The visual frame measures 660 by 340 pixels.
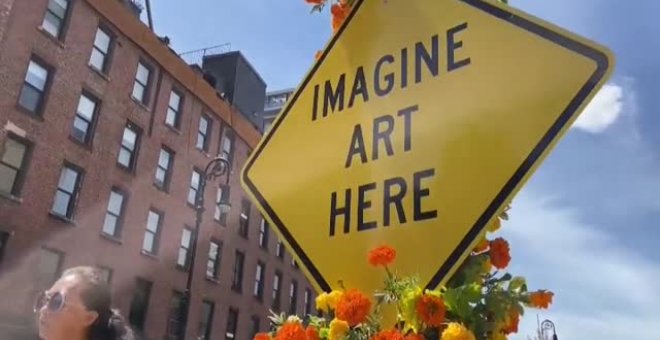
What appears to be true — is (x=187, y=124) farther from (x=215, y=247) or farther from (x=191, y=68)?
(x=215, y=247)

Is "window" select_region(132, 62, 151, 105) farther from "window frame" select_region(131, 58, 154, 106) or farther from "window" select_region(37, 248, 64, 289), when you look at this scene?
"window" select_region(37, 248, 64, 289)

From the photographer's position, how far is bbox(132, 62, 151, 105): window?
69.6 ft

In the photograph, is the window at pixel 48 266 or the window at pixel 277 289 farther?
the window at pixel 277 289

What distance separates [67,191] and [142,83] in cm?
589

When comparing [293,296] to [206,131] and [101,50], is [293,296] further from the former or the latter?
[101,50]

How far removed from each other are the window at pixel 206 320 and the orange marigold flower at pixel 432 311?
77.4 ft

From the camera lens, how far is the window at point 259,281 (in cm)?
2855

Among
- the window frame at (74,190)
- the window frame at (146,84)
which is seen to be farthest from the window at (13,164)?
the window frame at (146,84)

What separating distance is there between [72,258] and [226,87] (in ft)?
48.0

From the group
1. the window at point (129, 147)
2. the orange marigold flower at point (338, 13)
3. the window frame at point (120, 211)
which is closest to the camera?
the orange marigold flower at point (338, 13)

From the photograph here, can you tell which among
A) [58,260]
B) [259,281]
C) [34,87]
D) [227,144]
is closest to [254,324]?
[259,281]

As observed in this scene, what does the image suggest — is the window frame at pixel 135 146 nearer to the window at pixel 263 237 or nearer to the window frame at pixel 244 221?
the window frame at pixel 244 221

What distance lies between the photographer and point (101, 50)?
64.2 feet

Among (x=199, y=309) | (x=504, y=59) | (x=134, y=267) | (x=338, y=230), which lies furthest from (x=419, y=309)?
(x=199, y=309)
